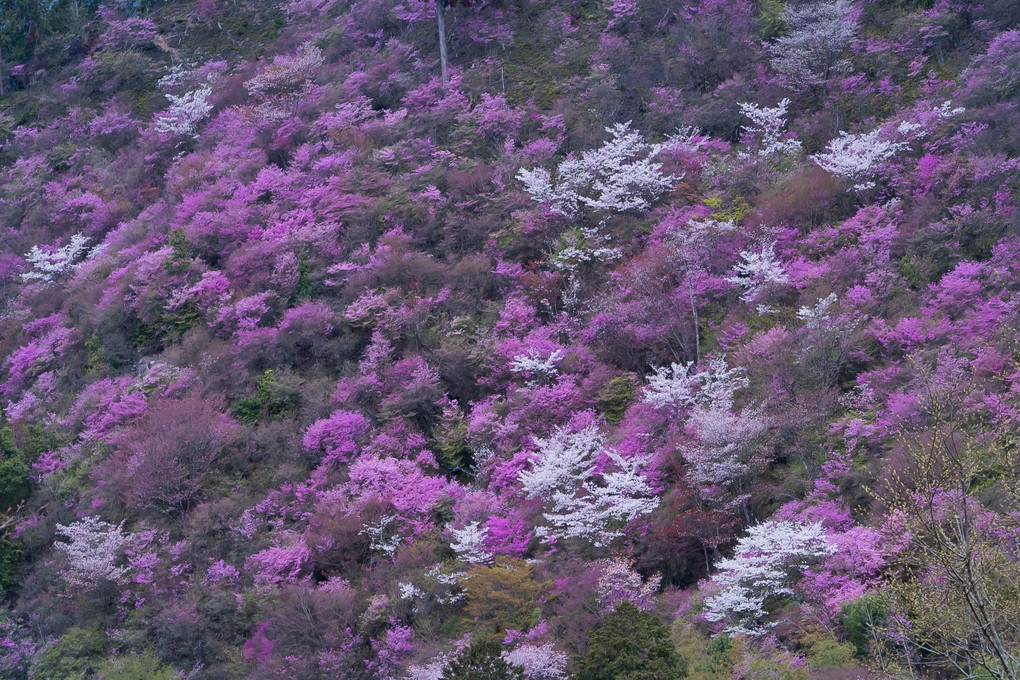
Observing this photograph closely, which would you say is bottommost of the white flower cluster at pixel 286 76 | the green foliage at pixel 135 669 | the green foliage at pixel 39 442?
the green foliage at pixel 135 669

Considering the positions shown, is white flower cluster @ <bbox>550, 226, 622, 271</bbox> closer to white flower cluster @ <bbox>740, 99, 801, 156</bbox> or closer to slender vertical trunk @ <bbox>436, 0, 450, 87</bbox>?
white flower cluster @ <bbox>740, 99, 801, 156</bbox>

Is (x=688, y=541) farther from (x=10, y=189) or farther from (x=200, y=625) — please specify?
(x=10, y=189)

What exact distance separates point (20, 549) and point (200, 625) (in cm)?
768

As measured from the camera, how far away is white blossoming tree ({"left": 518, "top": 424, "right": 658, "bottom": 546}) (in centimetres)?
1883

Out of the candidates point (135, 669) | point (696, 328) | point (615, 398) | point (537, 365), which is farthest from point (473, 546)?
point (135, 669)

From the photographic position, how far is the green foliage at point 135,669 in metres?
20.8

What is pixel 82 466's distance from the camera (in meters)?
26.2

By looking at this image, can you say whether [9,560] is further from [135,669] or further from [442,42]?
[442,42]

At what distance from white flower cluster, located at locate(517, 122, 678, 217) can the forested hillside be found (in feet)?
0.46

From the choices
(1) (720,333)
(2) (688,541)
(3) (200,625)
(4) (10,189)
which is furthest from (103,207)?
(2) (688,541)

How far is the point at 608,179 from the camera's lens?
28.2 meters

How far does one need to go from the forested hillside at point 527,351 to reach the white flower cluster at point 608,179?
5.6 inches

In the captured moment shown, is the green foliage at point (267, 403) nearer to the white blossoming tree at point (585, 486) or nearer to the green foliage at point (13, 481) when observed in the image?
the green foliage at point (13, 481)

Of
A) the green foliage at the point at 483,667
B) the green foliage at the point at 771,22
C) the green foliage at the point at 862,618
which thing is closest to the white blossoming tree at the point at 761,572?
the green foliage at the point at 862,618
